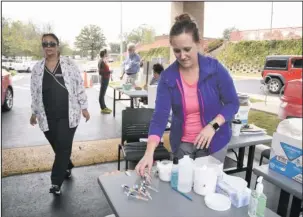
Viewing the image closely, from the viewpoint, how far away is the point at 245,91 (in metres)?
2.27

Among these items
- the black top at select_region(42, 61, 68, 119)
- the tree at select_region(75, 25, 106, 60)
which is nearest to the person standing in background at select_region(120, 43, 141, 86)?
the tree at select_region(75, 25, 106, 60)

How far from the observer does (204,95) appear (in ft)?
4.33

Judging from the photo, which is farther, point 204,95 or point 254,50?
point 254,50

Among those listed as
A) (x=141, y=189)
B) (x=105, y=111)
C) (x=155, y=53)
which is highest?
(x=155, y=53)

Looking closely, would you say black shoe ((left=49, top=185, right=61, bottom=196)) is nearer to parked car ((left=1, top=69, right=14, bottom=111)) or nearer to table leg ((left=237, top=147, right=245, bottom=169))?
table leg ((left=237, top=147, right=245, bottom=169))

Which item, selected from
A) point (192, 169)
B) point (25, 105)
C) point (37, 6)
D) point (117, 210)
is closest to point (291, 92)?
point (192, 169)

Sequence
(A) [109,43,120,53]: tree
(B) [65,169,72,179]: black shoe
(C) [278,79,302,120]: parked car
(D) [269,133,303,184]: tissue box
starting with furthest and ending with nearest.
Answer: (A) [109,43,120,53]: tree → (B) [65,169,72,179]: black shoe → (D) [269,133,303,184]: tissue box → (C) [278,79,302,120]: parked car

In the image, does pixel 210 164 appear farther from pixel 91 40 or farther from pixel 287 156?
pixel 91 40

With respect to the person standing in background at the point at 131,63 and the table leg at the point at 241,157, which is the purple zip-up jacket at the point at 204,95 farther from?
the person standing in background at the point at 131,63

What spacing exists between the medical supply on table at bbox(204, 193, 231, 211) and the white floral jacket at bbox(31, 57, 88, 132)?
156 centimetres

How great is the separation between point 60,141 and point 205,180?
5.23 ft

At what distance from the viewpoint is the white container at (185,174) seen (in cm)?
116

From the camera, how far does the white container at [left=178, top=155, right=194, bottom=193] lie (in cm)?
116

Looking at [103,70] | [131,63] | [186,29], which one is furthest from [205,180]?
[131,63]
